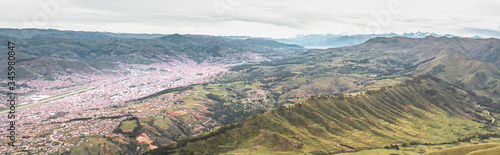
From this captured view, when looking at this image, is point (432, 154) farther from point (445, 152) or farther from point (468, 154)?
point (468, 154)

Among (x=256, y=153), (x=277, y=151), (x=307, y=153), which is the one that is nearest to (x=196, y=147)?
(x=256, y=153)

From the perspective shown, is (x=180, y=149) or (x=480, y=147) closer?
(x=480, y=147)

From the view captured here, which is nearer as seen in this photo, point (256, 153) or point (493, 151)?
point (493, 151)

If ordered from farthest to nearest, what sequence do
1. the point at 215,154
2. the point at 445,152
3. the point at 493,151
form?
the point at 215,154, the point at 445,152, the point at 493,151

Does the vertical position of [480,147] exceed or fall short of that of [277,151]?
it exceeds it

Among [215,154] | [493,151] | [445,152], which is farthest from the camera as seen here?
[215,154]

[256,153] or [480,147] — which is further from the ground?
[480,147]

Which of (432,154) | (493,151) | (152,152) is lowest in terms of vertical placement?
(152,152)

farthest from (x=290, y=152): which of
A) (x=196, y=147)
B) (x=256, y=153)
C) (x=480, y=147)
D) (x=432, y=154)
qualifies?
(x=480, y=147)

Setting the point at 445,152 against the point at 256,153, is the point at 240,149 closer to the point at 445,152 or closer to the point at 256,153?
the point at 256,153
